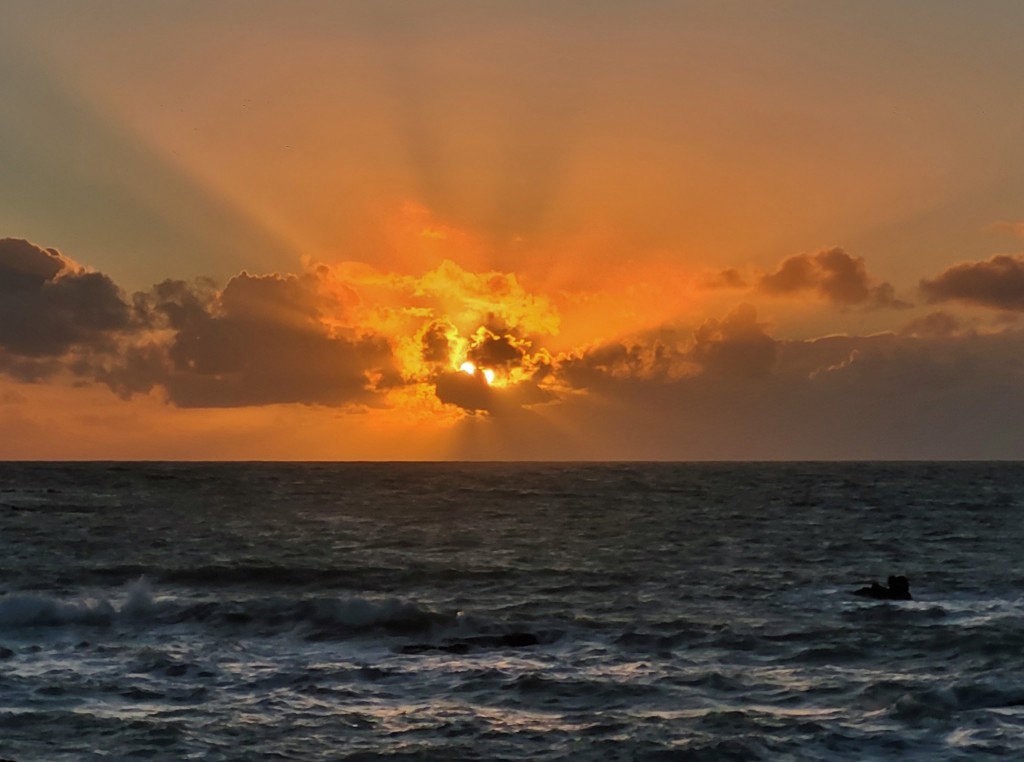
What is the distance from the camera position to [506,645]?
33.9m

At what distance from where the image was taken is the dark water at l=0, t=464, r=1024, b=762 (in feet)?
76.7

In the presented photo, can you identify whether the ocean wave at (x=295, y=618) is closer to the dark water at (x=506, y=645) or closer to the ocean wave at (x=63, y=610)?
the ocean wave at (x=63, y=610)

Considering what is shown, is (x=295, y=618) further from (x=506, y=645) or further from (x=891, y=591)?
(x=891, y=591)

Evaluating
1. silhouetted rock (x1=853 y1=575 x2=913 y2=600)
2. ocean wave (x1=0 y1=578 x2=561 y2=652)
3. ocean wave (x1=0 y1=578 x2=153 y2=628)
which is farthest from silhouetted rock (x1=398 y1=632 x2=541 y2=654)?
silhouetted rock (x1=853 y1=575 x2=913 y2=600)

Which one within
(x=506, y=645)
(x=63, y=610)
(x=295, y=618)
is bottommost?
(x=506, y=645)

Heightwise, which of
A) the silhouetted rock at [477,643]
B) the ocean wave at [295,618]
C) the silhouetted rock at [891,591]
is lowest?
the silhouetted rock at [477,643]

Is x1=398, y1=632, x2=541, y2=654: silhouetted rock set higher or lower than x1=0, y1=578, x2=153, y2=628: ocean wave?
lower

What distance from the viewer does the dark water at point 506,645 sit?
23391 mm

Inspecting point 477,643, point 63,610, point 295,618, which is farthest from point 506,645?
point 63,610

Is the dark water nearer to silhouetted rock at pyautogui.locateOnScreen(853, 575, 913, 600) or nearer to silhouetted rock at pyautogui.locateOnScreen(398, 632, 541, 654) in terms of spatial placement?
silhouetted rock at pyautogui.locateOnScreen(398, 632, 541, 654)

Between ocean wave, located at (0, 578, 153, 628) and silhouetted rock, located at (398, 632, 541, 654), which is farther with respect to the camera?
ocean wave, located at (0, 578, 153, 628)

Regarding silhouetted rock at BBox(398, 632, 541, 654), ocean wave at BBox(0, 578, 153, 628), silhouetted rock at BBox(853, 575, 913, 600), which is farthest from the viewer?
silhouetted rock at BBox(853, 575, 913, 600)

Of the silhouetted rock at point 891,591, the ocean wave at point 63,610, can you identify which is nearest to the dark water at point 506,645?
the ocean wave at point 63,610

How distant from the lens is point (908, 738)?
23.5m
